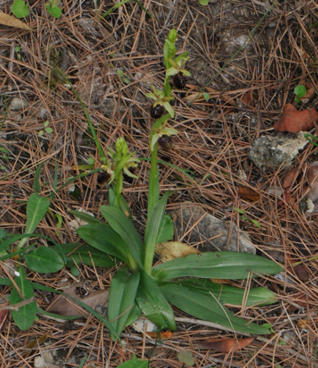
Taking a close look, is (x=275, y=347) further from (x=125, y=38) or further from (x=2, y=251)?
(x=125, y=38)

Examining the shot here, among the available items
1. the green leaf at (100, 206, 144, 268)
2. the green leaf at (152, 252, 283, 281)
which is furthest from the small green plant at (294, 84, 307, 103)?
the green leaf at (100, 206, 144, 268)

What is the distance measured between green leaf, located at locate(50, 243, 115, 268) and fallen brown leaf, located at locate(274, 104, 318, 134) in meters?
1.54

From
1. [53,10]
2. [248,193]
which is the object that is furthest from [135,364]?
[53,10]

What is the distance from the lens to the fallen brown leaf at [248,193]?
9.91 feet

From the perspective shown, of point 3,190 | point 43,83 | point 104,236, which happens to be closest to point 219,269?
point 104,236

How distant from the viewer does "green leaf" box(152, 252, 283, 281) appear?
252 cm

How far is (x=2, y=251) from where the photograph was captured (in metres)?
2.47

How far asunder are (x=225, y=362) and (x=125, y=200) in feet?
3.49

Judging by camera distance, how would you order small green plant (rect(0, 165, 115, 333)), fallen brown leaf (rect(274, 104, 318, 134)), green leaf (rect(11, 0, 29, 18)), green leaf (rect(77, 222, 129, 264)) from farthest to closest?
fallen brown leaf (rect(274, 104, 318, 134)) → green leaf (rect(11, 0, 29, 18)) → green leaf (rect(77, 222, 129, 264)) → small green plant (rect(0, 165, 115, 333))

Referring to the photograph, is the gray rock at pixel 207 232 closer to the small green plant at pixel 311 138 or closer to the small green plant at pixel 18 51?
the small green plant at pixel 311 138

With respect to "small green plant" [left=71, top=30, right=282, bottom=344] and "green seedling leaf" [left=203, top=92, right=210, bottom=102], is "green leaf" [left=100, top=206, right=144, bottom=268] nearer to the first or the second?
"small green plant" [left=71, top=30, right=282, bottom=344]

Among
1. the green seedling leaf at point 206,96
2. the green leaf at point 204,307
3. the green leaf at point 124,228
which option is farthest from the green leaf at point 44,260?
the green seedling leaf at point 206,96

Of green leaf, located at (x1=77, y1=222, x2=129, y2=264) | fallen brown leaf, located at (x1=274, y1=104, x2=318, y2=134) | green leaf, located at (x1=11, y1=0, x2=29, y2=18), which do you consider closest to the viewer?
green leaf, located at (x1=77, y1=222, x2=129, y2=264)

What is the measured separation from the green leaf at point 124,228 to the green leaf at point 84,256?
0.73ft
